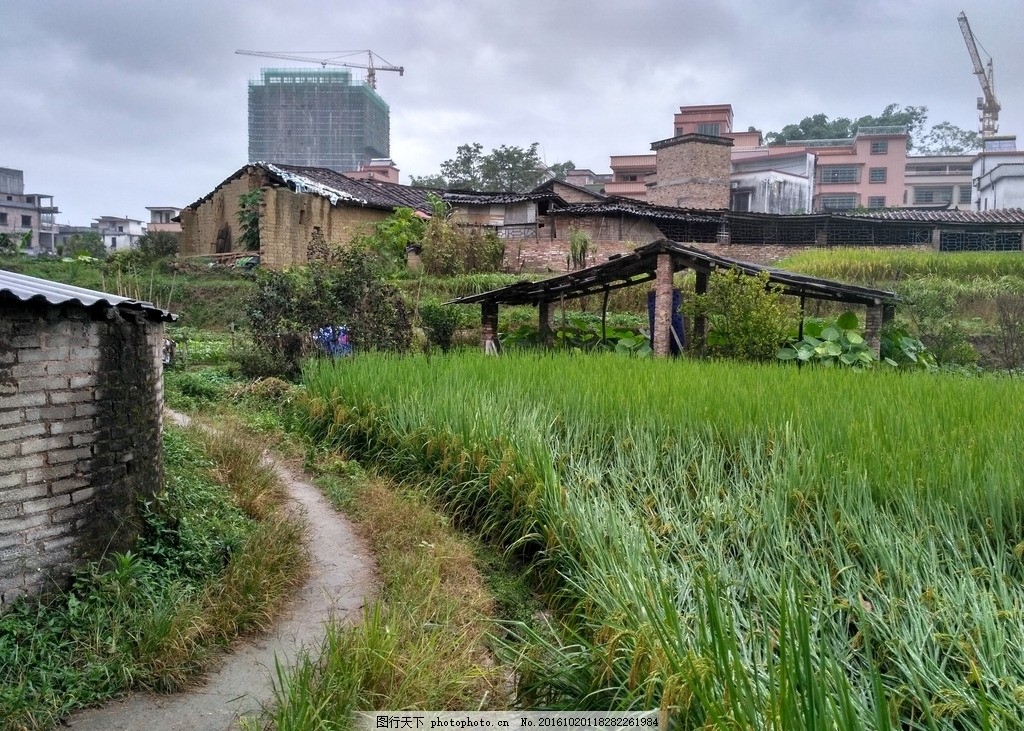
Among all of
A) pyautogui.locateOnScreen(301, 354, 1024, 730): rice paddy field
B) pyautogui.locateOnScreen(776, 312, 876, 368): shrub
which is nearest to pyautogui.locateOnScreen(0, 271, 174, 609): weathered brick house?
pyautogui.locateOnScreen(301, 354, 1024, 730): rice paddy field

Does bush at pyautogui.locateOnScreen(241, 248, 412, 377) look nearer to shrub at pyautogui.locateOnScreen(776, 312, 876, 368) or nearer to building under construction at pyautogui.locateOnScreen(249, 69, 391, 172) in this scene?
shrub at pyautogui.locateOnScreen(776, 312, 876, 368)

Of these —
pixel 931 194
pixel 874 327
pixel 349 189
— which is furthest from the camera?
pixel 931 194

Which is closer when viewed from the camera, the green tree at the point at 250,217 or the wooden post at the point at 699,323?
the wooden post at the point at 699,323

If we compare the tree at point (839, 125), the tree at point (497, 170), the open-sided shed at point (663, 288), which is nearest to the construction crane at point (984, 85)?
the tree at point (839, 125)

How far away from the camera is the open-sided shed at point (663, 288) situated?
1102cm

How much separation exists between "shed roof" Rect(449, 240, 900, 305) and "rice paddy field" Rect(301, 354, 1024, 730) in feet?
10.7

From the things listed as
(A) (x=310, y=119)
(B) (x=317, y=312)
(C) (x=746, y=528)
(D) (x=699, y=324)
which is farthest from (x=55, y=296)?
(A) (x=310, y=119)

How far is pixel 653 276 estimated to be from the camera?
13008 millimetres

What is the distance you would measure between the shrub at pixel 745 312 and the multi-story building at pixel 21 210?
39943mm

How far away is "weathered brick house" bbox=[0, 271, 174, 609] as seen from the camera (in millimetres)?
3938

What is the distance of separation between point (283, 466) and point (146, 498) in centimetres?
254

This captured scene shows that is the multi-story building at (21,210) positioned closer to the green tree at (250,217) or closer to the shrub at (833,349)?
the green tree at (250,217)

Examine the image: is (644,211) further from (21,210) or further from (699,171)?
(21,210)

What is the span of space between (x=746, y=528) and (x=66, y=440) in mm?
3707
